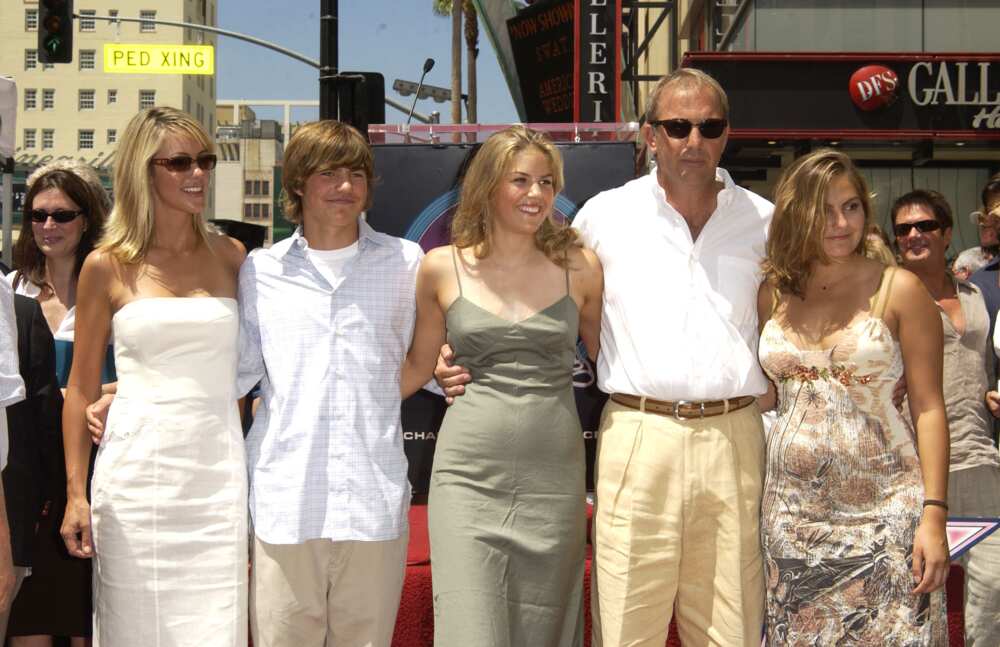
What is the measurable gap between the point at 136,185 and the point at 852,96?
400 inches

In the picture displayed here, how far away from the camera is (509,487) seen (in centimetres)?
345

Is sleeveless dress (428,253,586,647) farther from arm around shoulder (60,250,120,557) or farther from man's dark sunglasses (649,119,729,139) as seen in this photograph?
arm around shoulder (60,250,120,557)

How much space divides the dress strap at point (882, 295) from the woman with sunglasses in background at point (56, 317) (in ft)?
8.12

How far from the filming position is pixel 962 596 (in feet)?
15.2

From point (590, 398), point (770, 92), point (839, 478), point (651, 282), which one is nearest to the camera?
point (839, 478)

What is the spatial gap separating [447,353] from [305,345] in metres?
0.45

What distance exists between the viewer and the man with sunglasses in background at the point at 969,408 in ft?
14.6

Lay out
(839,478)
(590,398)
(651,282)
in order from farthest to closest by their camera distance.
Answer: (590,398)
(651,282)
(839,478)

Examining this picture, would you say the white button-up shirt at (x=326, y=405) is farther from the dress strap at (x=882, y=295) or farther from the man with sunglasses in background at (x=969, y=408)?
the man with sunglasses in background at (x=969, y=408)

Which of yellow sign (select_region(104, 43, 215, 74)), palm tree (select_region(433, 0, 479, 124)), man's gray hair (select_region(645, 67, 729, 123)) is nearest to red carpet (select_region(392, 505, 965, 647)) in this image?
man's gray hair (select_region(645, 67, 729, 123))

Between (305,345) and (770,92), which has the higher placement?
(770,92)

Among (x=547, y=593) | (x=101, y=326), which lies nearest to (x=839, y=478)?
(x=547, y=593)

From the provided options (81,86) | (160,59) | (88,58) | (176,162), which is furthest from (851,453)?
(88,58)

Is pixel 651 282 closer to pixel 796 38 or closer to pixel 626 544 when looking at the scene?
pixel 626 544
